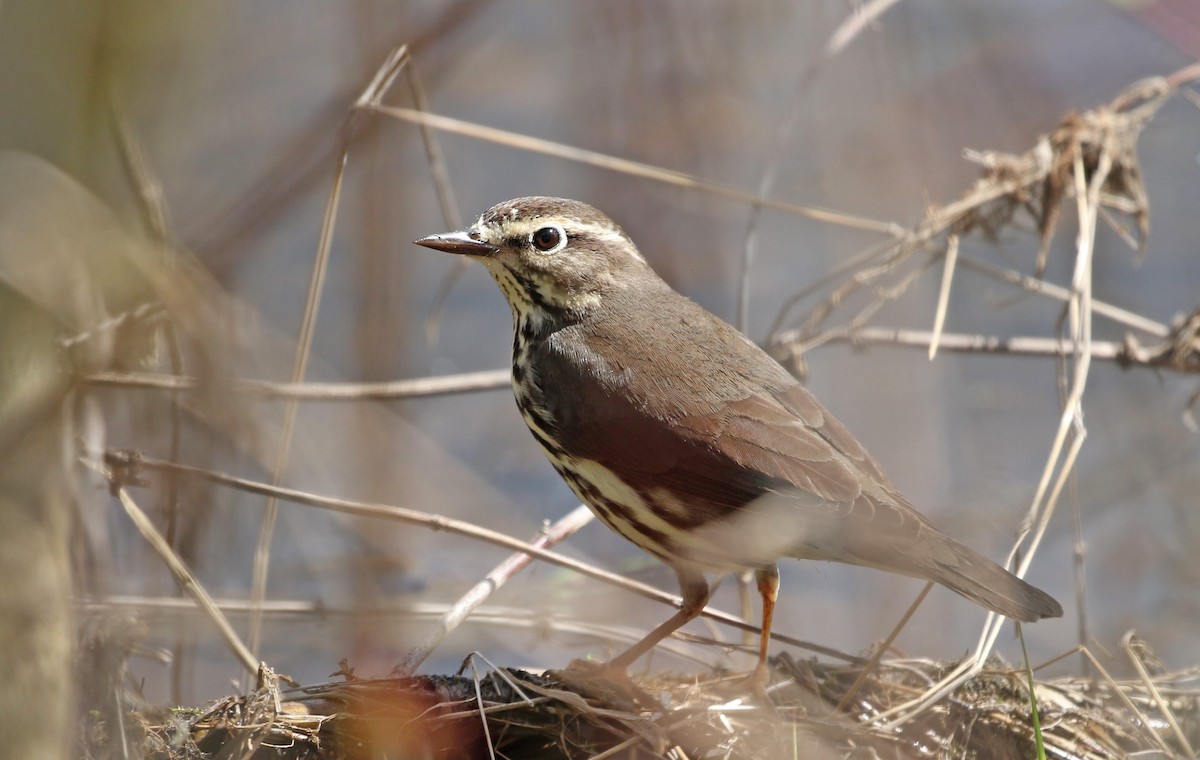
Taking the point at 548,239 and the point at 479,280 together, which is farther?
the point at 479,280

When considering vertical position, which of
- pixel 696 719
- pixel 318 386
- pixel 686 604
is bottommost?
pixel 696 719

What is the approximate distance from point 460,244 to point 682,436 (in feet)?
3.73

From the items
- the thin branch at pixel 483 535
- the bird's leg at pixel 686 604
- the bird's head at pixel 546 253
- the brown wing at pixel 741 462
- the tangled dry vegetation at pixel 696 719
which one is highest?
the bird's head at pixel 546 253

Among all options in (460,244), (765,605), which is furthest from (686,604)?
(460,244)

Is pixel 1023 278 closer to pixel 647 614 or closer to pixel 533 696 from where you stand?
pixel 647 614

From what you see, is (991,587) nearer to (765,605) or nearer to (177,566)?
(765,605)

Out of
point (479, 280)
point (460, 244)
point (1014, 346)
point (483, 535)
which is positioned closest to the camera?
point (483, 535)

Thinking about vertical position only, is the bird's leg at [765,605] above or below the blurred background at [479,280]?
below

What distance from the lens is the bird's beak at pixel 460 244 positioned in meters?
4.14

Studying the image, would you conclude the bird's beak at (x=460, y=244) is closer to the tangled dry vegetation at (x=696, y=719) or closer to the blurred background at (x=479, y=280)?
the blurred background at (x=479, y=280)

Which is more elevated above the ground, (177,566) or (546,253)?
(546,253)

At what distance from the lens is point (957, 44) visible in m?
8.01

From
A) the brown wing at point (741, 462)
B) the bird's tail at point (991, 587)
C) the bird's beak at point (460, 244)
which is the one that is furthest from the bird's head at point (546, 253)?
the bird's tail at point (991, 587)

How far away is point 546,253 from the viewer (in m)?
4.30
